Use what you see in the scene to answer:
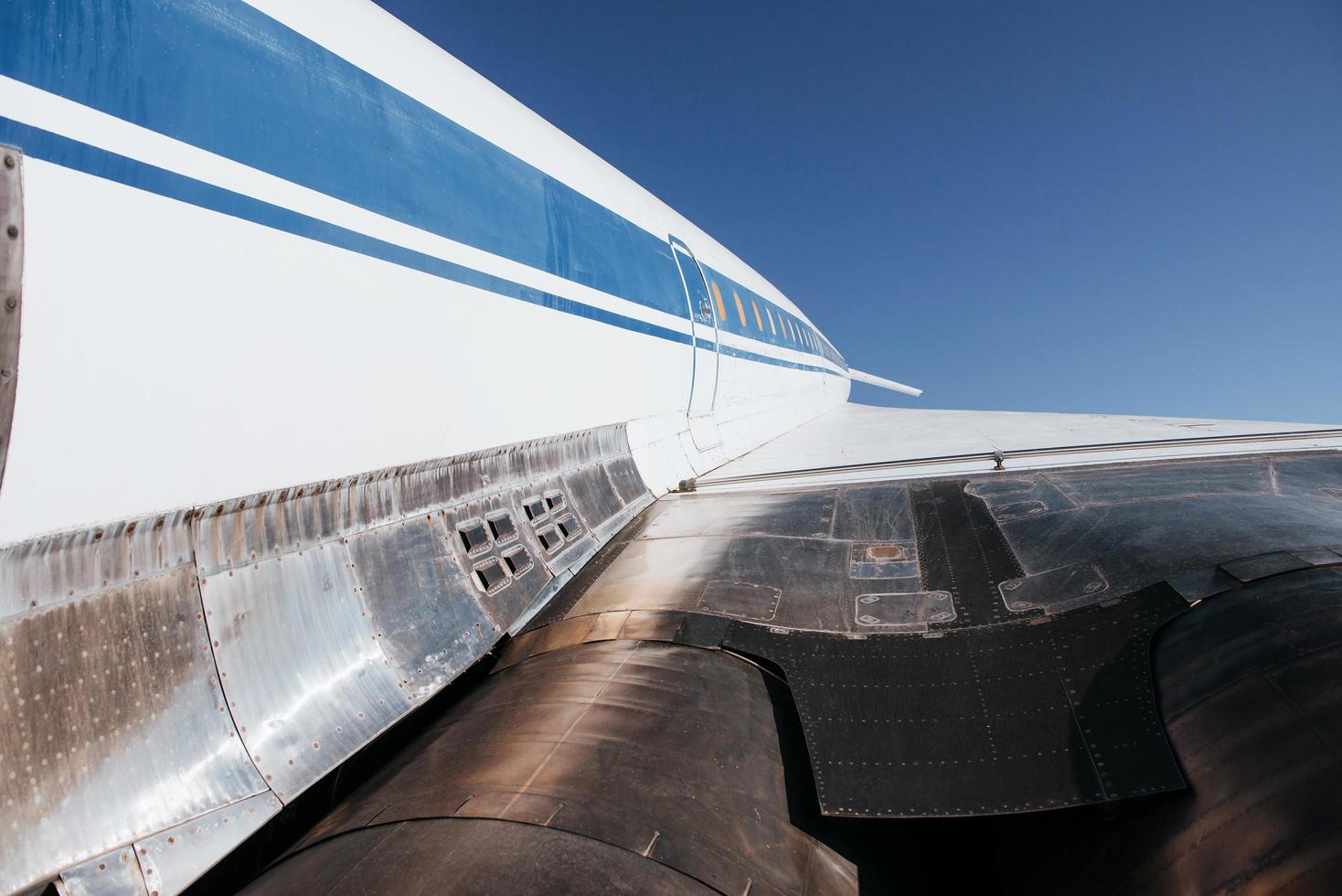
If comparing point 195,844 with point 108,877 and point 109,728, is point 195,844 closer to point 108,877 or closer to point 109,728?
point 108,877

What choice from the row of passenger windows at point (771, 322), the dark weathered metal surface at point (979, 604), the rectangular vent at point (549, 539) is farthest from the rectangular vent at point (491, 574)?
the row of passenger windows at point (771, 322)

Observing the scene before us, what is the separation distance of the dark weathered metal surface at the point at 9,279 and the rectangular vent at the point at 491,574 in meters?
2.13

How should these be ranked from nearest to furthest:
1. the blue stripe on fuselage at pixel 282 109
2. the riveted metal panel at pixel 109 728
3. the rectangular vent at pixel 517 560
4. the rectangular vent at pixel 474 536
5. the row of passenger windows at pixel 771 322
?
the riveted metal panel at pixel 109 728, the blue stripe on fuselage at pixel 282 109, the rectangular vent at pixel 474 536, the rectangular vent at pixel 517 560, the row of passenger windows at pixel 771 322

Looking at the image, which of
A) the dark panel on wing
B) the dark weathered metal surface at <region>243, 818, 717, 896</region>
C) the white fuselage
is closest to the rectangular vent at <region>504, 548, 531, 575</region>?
the white fuselage

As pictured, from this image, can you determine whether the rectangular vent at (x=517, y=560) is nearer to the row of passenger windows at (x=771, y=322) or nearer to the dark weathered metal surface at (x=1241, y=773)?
the dark weathered metal surface at (x=1241, y=773)

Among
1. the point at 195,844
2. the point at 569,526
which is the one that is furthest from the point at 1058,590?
the point at 195,844

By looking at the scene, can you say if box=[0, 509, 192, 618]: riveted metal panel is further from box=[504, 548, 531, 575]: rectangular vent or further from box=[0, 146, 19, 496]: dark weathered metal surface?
box=[504, 548, 531, 575]: rectangular vent

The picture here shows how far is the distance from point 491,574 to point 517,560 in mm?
304

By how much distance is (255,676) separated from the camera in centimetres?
265

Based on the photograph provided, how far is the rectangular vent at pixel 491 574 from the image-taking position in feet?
12.8

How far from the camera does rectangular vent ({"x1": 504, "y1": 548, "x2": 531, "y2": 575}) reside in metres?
4.18

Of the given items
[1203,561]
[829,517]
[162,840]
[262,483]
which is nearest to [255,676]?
[162,840]

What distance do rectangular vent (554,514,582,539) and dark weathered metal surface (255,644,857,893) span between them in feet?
5.46

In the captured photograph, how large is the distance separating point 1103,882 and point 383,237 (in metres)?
3.91
